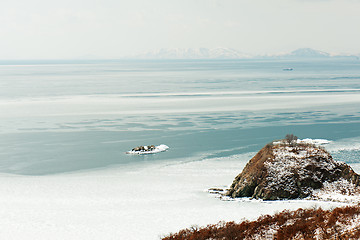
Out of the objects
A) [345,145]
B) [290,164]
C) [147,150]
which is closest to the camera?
[290,164]

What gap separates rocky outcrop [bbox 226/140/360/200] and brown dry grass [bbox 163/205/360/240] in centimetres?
644

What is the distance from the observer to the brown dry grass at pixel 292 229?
16.6 m

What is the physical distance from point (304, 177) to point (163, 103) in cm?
5124

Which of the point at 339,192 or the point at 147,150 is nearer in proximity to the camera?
the point at 339,192

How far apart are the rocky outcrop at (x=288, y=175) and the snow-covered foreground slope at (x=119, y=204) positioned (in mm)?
1135

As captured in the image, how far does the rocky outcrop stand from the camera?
85.9ft

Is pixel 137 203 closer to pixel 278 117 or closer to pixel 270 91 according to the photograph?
pixel 278 117

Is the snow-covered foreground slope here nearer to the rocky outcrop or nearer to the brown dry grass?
the rocky outcrop

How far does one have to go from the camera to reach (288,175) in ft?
87.9

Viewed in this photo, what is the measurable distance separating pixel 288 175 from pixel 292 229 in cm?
966

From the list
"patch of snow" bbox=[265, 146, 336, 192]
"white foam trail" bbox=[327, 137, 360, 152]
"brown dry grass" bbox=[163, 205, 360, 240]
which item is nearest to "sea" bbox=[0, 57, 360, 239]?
"white foam trail" bbox=[327, 137, 360, 152]

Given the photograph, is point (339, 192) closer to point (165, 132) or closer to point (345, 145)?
point (345, 145)

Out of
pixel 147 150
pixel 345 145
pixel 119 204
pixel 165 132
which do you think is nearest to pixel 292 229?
pixel 119 204

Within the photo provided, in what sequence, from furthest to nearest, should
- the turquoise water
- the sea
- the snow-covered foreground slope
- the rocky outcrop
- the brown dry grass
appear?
the turquoise water < the sea < the rocky outcrop < the snow-covered foreground slope < the brown dry grass
